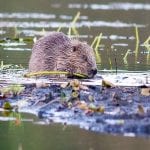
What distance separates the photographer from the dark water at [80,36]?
21.4 feet

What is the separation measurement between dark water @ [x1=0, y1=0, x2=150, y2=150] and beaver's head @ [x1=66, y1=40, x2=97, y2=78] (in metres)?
0.79

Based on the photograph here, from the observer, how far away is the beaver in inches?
385

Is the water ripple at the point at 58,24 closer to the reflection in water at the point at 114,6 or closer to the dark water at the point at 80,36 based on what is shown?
the dark water at the point at 80,36

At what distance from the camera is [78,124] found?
6.96 metres

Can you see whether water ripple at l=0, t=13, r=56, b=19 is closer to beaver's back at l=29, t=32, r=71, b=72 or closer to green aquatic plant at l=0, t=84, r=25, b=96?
beaver's back at l=29, t=32, r=71, b=72

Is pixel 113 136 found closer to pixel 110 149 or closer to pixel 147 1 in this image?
pixel 110 149

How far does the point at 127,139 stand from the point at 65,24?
1063 centimetres

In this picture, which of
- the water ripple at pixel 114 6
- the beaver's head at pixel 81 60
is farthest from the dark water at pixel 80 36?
the beaver's head at pixel 81 60

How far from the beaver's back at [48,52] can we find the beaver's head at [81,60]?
115mm

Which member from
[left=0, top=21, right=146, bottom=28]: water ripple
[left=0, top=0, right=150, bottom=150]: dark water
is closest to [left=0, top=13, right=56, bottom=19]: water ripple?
[left=0, top=0, right=150, bottom=150]: dark water

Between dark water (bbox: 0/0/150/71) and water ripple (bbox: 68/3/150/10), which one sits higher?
water ripple (bbox: 68/3/150/10)

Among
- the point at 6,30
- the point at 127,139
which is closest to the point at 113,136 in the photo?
the point at 127,139

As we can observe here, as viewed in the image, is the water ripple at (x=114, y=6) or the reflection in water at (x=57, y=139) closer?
the reflection in water at (x=57, y=139)

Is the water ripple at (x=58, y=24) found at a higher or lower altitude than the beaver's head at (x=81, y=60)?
higher
